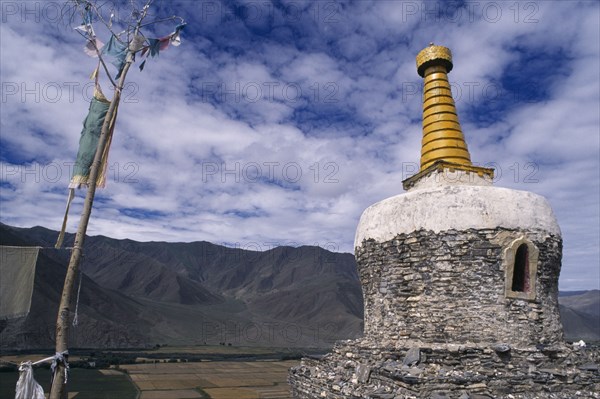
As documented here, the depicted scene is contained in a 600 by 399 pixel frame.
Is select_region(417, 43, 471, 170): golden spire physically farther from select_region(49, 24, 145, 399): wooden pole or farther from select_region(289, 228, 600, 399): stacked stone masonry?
select_region(49, 24, 145, 399): wooden pole

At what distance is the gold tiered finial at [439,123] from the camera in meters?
11.3

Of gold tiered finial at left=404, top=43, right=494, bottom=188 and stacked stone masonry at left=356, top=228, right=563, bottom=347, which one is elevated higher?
gold tiered finial at left=404, top=43, right=494, bottom=188

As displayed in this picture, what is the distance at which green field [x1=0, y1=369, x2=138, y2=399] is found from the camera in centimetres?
2800

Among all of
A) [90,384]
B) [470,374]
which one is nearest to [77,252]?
[470,374]

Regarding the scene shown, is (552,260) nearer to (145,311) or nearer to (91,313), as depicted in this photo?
(91,313)

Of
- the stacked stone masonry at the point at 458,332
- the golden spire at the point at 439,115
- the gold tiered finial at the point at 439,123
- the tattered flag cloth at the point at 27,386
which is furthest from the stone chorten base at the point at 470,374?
the tattered flag cloth at the point at 27,386

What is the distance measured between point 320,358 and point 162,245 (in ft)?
628

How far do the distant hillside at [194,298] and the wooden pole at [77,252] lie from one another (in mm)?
49277

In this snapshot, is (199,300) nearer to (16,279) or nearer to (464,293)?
(464,293)

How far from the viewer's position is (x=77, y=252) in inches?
234

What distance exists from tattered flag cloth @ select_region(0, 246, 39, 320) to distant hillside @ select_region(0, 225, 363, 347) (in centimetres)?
4866

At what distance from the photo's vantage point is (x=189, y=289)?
127m

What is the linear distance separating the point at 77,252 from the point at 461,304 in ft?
24.7

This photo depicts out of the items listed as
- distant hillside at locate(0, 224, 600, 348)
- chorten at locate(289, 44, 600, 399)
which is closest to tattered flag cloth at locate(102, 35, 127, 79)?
chorten at locate(289, 44, 600, 399)
